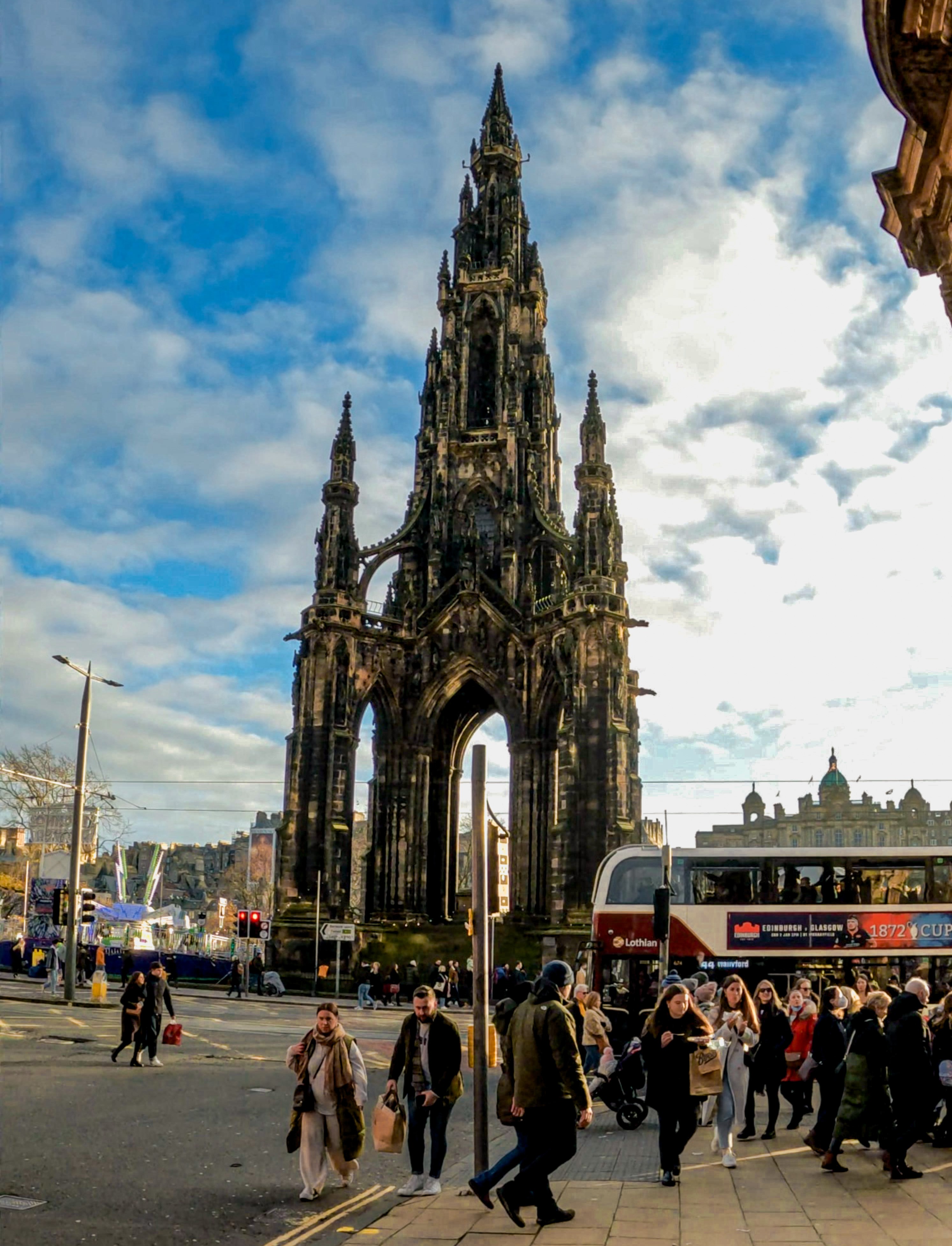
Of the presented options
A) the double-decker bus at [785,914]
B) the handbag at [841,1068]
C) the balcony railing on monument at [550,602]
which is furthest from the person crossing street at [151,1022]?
the balcony railing on monument at [550,602]

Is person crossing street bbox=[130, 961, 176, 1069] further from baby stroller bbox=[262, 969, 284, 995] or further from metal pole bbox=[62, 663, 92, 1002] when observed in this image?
baby stroller bbox=[262, 969, 284, 995]

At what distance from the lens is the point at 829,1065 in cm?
1073

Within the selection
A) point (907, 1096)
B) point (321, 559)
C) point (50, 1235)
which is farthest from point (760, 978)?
point (321, 559)

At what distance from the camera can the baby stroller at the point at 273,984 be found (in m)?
40.8

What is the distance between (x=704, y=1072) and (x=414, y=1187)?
88.6 inches

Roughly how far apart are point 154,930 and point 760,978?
54.4 meters

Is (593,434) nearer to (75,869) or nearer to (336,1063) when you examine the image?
(75,869)

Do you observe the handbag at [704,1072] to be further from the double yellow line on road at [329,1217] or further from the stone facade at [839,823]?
the stone facade at [839,823]

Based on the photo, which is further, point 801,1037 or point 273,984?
point 273,984

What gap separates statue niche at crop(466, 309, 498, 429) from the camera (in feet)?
181

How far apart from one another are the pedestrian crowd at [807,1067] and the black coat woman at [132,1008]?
8145 mm

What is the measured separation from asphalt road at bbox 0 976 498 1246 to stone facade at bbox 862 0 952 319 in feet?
35.4

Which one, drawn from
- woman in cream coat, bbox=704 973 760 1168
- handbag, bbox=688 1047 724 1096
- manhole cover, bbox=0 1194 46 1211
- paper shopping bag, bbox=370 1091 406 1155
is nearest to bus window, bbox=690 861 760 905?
woman in cream coat, bbox=704 973 760 1168

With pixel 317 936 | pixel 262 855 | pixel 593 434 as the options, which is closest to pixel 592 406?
pixel 593 434
